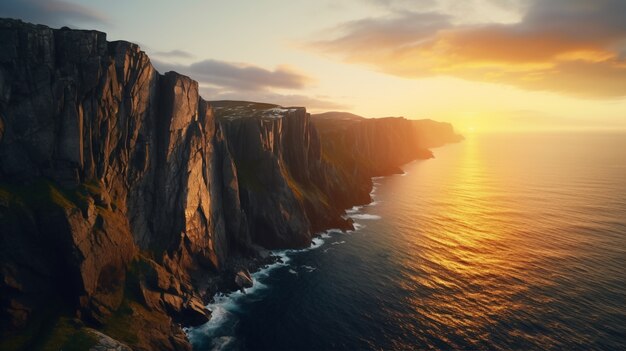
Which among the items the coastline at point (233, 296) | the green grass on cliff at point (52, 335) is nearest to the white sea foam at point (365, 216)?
the coastline at point (233, 296)

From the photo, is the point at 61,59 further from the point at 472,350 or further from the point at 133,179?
the point at 472,350

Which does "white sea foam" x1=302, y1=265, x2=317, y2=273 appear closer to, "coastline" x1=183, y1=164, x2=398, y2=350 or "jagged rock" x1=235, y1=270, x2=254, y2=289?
"coastline" x1=183, y1=164, x2=398, y2=350

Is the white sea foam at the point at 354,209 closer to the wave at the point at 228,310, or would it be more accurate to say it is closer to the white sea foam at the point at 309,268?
the wave at the point at 228,310

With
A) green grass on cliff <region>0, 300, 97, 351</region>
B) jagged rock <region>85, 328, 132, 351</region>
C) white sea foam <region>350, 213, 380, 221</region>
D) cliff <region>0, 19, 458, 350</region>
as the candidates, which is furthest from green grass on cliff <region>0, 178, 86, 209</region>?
white sea foam <region>350, 213, 380, 221</region>

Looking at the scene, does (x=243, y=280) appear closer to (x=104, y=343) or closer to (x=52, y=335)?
(x=104, y=343)

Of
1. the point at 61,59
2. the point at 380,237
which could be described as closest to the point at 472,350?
the point at 380,237
